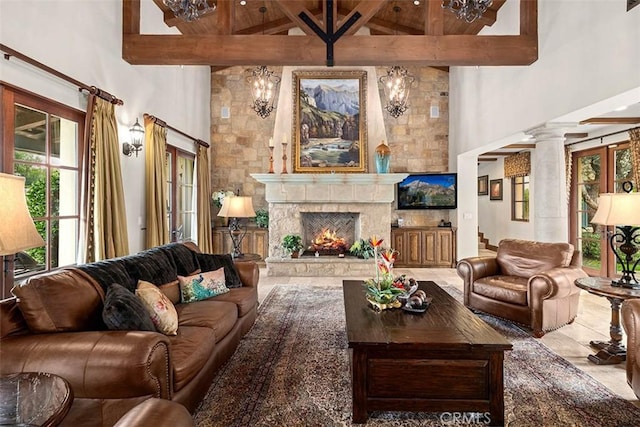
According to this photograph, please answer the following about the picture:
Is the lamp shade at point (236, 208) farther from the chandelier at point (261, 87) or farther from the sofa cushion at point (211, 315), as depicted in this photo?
the chandelier at point (261, 87)

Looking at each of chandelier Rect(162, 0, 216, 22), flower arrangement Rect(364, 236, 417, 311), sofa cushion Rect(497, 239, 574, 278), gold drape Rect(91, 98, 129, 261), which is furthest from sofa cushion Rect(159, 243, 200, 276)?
sofa cushion Rect(497, 239, 574, 278)

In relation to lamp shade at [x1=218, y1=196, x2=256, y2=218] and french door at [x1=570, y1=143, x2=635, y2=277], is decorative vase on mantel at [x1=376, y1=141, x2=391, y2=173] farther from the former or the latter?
french door at [x1=570, y1=143, x2=635, y2=277]

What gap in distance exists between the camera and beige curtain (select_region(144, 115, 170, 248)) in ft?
16.0

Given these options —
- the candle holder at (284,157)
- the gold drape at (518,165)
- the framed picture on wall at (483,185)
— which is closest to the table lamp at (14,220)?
the candle holder at (284,157)

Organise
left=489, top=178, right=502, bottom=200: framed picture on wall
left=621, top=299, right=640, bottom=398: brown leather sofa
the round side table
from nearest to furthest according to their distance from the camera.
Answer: the round side table
left=621, top=299, right=640, bottom=398: brown leather sofa
left=489, top=178, right=502, bottom=200: framed picture on wall

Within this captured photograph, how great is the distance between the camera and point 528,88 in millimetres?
4730

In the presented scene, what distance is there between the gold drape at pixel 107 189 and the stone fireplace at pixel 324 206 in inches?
120

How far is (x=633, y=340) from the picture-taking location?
230 centimetres

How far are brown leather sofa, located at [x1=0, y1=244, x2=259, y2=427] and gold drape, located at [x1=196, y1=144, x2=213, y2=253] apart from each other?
4.48 meters

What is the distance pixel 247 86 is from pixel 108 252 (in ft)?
17.2

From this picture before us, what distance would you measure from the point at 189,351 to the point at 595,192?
24.1 ft

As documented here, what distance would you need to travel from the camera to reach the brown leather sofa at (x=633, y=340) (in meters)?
2.27

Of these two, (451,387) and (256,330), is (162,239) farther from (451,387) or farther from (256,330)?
(451,387)

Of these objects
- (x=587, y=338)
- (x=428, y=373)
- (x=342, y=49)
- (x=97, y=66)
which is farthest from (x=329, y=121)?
(x=428, y=373)
